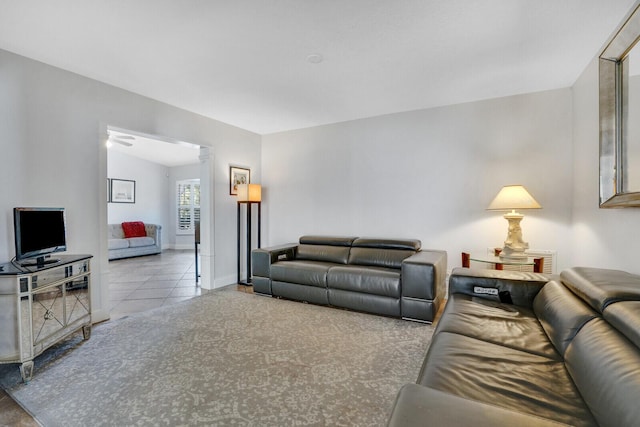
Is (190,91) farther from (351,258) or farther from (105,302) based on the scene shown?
(351,258)

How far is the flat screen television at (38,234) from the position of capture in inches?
85.8

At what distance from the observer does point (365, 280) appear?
10.3 ft

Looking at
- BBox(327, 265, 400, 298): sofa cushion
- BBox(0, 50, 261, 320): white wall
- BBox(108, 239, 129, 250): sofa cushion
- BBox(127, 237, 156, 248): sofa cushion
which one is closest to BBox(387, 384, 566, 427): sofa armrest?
BBox(327, 265, 400, 298): sofa cushion

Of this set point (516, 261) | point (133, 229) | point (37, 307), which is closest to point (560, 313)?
point (516, 261)

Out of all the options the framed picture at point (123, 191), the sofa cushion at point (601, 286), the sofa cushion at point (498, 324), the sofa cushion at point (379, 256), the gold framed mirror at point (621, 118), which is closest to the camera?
the sofa cushion at point (601, 286)

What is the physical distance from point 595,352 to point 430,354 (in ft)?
2.04

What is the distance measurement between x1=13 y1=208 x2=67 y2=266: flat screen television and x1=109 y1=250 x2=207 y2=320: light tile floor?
104cm

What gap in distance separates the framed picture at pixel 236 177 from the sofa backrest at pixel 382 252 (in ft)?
6.75

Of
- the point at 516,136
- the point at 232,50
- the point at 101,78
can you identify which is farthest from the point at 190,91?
the point at 516,136

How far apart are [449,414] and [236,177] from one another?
432 centimetres

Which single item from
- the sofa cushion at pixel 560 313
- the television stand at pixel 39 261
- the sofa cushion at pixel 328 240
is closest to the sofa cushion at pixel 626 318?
the sofa cushion at pixel 560 313

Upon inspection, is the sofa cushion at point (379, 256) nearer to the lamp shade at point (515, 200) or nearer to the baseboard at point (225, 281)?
the lamp shade at point (515, 200)

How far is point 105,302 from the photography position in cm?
301

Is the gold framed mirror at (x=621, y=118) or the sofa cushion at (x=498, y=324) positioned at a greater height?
the gold framed mirror at (x=621, y=118)
